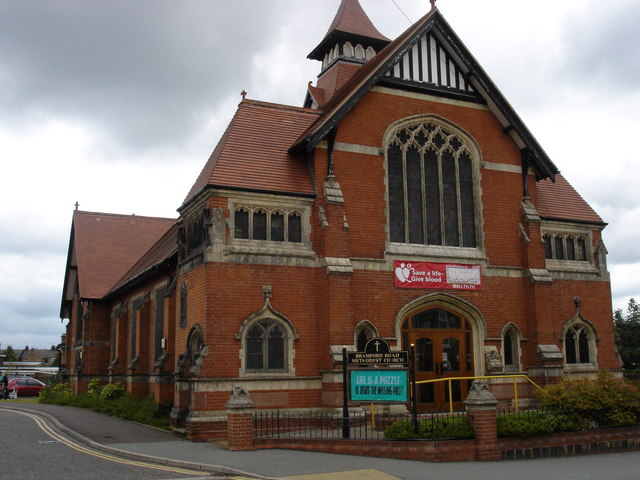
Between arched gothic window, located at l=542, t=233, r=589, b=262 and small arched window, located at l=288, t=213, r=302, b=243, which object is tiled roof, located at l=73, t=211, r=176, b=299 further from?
arched gothic window, located at l=542, t=233, r=589, b=262

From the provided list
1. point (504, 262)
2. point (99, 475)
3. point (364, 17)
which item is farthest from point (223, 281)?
point (364, 17)

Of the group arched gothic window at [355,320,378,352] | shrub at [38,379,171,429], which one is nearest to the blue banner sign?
arched gothic window at [355,320,378,352]

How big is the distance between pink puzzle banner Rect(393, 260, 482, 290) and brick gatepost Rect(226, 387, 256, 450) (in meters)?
7.15

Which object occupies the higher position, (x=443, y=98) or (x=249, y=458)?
(x=443, y=98)

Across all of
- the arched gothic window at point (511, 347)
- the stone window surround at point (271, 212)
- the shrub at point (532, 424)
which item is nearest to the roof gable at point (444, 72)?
the stone window surround at point (271, 212)

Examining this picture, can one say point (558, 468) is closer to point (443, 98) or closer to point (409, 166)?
point (409, 166)

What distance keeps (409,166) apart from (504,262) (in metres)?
4.60

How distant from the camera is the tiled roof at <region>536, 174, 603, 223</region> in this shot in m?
24.8

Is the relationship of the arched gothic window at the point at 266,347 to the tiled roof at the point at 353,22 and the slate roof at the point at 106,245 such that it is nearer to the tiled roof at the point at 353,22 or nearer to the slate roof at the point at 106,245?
the tiled roof at the point at 353,22

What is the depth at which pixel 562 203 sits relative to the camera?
25.3m

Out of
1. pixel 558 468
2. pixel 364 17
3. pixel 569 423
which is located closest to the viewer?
pixel 558 468

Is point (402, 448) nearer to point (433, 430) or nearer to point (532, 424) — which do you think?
point (433, 430)

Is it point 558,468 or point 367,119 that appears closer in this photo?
point 558,468

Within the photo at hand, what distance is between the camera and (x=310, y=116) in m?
23.7
